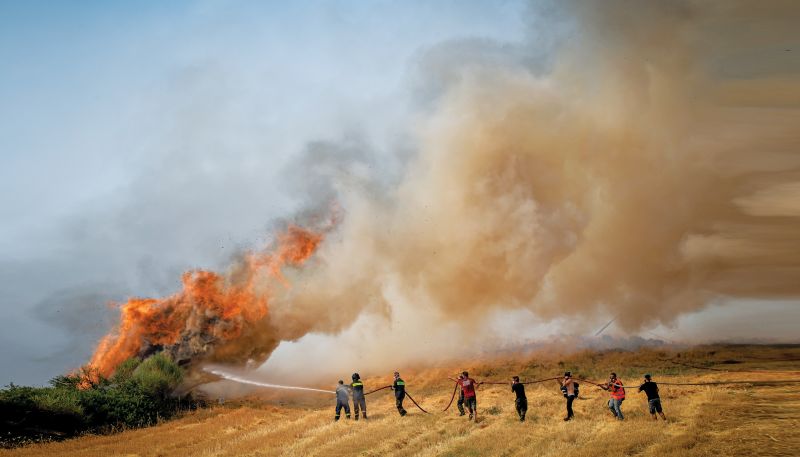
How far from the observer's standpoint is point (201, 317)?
4612 cm

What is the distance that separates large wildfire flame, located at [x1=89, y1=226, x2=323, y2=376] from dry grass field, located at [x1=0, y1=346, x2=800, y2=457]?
708 centimetres

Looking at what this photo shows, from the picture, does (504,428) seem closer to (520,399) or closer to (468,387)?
(520,399)

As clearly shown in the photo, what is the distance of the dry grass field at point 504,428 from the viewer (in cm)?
2228

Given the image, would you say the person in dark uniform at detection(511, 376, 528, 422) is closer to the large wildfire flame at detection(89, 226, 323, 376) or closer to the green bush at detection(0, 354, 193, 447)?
the green bush at detection(0, 354, 193, 447)

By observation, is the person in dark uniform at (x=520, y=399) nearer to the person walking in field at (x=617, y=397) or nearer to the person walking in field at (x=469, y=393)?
the person walking in field at (x=469, y=393)

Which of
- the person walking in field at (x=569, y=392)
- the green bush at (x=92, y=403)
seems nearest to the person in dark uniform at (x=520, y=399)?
the person walking in field at (x=569, y=392)

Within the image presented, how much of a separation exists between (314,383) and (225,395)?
7.75m

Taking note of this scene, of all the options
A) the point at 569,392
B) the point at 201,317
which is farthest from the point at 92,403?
the point at 569,392

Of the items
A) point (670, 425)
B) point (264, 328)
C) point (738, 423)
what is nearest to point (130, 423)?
point (264, 328)

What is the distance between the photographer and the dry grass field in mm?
22281

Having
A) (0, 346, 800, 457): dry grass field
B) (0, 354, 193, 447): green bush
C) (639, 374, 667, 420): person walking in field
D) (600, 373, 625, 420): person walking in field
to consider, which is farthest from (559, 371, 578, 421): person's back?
(0, 354, 193, 447): green bush

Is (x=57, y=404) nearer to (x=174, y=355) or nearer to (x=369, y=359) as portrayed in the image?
(x=174, y=355)

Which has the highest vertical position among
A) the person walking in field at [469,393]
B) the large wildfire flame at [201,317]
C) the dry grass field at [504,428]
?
the large wildfire flame at [201,317]

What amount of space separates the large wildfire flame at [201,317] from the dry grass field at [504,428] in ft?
23.2
